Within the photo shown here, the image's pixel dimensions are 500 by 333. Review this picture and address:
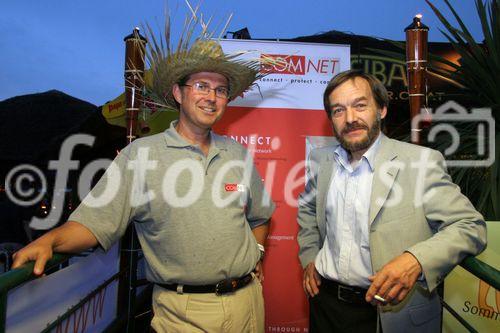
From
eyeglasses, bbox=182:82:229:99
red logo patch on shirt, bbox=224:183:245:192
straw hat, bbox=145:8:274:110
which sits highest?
straw hat, bbox=145:8:274:110

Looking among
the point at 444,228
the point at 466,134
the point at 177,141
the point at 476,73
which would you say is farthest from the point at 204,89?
the point at 476,73

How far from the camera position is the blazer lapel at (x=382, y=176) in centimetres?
176

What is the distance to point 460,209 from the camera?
155 centimetres

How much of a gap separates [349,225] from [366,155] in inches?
13.4

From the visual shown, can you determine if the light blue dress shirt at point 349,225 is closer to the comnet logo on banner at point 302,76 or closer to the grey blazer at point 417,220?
the grey blazer at point 417,220

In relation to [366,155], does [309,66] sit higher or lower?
higher

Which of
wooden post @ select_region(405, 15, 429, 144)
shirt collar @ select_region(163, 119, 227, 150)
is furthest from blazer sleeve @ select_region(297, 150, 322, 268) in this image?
wooden post @ select_region(405, 15, 429, 144)

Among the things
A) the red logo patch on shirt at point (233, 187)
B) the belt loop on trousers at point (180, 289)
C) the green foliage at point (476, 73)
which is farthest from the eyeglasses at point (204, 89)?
the green foliage at point (476, 73)

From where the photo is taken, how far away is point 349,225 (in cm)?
186

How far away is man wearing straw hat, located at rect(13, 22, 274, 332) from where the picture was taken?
6.18 feet

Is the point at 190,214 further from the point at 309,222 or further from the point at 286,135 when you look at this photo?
the point at 286,135

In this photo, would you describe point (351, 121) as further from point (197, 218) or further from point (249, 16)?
point (249, 16)

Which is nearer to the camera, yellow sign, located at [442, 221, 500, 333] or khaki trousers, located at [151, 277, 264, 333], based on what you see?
khaki trousers, located at [151, 277, 264, 333]

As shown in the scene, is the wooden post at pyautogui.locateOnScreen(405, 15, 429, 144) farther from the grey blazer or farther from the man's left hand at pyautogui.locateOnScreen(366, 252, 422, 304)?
the man's left hand at pyautogui.locateOnScreen(366, 252, 422, 304)
